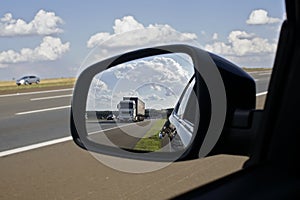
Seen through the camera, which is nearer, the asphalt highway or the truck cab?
the truck cab

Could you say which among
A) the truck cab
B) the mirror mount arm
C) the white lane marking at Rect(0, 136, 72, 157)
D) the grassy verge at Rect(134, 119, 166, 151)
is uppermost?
the mirror mount arm

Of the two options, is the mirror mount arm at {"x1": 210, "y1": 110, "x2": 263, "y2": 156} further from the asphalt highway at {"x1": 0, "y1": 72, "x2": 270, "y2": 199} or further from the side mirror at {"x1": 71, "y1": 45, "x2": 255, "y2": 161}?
the asphalt highway at {"x1": 0, "y1": 72, "x2": 270, "y2": 199}

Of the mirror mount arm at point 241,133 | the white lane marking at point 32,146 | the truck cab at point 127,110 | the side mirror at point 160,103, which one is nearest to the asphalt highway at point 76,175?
the white lane marking at point 32,146

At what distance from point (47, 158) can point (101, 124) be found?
478cm

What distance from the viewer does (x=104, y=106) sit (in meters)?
2.41

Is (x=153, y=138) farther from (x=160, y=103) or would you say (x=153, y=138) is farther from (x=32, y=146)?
(x=32, y=146)

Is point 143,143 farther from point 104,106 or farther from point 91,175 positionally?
point 91,175

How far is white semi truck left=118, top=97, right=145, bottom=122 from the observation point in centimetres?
207

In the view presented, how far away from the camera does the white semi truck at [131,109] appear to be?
2073 mm

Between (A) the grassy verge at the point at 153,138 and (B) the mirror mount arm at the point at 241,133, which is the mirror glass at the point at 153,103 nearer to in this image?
(A) the grassy verge at the point at 153,138

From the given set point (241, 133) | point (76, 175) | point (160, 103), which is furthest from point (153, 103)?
point (76, 175)

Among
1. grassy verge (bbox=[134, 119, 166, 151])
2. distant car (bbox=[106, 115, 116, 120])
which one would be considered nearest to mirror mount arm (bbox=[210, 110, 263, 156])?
grassy verge (bbox=[134, 119, 166, 151])

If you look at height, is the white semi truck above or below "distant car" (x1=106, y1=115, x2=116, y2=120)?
above

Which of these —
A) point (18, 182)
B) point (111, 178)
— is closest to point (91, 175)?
point (111, 178)
